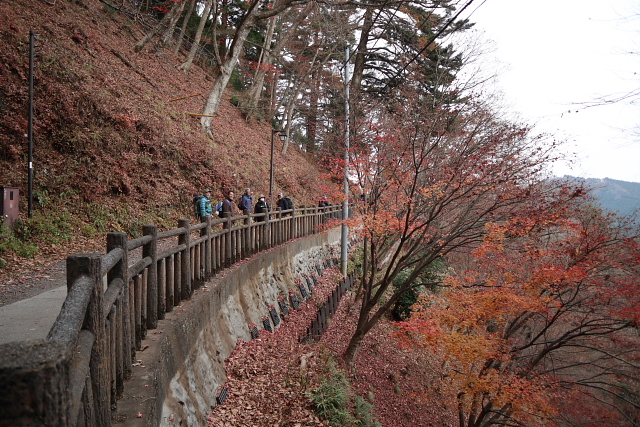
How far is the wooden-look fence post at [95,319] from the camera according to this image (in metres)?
2.05

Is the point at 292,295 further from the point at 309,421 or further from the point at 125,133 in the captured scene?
the point at 125,133

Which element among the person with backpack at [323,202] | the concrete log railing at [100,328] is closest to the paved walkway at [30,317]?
the concrete log railing at [100,328]

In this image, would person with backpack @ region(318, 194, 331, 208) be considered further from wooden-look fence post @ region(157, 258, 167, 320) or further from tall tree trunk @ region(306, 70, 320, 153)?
wooden-look fence post @ region(157, 258, 167, 320)

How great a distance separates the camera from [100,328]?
87.4 inches

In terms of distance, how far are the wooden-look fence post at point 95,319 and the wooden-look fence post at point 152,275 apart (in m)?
1.72

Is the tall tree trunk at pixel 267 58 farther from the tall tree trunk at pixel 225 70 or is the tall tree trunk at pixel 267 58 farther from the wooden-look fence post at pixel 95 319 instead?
the wooden-look fence post at pixel 95 319

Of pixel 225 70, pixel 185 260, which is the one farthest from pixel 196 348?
pixel 225 70

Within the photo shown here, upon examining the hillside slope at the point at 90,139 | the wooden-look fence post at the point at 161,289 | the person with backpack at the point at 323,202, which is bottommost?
the wooden-look fence post at the point at 161,289

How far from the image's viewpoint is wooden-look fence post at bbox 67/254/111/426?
80.6 inches

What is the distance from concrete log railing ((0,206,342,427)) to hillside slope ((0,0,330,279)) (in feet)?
13.9

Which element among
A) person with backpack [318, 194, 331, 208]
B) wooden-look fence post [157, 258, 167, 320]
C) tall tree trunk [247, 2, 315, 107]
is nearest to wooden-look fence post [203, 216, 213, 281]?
wooden-look fence post [157, 258, 167, 320]

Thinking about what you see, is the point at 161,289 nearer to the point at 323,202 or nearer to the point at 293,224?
the point at 293,224

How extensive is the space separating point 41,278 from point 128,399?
17.3ft

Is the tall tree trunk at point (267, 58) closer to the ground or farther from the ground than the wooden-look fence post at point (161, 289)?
farther from the ground
